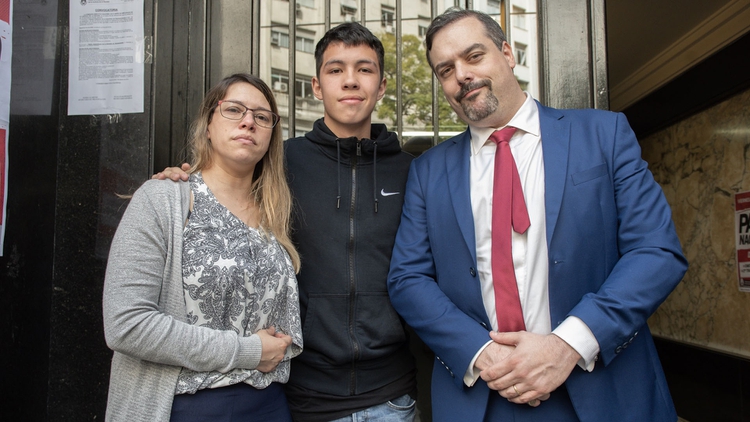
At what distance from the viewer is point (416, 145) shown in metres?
2.80

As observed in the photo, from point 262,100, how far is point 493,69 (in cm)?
88

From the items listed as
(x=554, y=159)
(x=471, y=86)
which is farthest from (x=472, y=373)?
(x=471, y=86)

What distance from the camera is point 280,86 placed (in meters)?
2.73

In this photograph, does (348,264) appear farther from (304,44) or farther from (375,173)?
(304,44)

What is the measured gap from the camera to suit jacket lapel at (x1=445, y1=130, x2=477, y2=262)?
1879 millimetres

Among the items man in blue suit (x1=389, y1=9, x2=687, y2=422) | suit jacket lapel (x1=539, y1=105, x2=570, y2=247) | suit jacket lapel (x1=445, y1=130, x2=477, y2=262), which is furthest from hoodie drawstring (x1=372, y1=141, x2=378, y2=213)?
suit jacket lapel (x1=539, y1=105, x2=570, y2=247)

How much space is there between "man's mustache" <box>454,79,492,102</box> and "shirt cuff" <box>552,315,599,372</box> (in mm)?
903

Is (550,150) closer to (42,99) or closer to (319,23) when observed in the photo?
(319,23)

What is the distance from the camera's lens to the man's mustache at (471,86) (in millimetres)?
1982

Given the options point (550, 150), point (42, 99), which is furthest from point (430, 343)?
point (42, 99)

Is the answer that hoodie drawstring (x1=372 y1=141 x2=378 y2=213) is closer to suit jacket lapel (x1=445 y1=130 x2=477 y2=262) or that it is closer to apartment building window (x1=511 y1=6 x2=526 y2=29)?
suit jacket lapel (x1=445 y1=130 x2=477 y2=262)

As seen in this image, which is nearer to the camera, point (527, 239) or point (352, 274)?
point (527, 239)

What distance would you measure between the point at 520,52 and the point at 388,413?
1.84 meters

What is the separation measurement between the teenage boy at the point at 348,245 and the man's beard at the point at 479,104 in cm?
37
